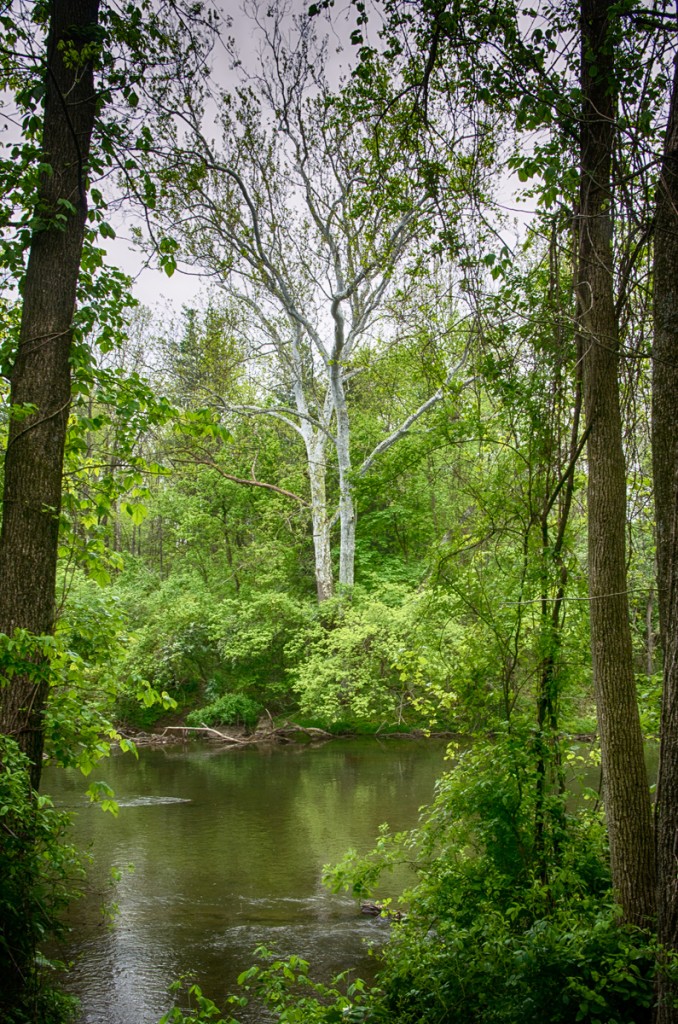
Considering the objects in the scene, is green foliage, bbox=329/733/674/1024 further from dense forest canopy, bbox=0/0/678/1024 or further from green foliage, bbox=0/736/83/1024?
green foliage, bbox=0/736/83/1024

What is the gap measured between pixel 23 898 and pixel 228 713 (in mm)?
16572

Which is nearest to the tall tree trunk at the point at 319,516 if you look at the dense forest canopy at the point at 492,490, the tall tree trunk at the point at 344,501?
the tall tree trunk at the point at 344,501

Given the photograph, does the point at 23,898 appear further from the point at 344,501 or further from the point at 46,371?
the point at 344,501

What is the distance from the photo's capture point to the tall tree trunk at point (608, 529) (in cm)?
392

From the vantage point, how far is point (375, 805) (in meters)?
11.3

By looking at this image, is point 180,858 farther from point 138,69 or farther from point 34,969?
point 138,69

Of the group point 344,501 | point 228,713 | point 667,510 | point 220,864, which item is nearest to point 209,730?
point 228,713

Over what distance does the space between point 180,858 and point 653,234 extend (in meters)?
8.59

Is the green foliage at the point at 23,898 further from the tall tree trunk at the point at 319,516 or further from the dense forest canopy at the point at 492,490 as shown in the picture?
the tall tree trunk at the point at 319,516

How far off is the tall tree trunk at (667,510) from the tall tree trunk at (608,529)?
300 mm

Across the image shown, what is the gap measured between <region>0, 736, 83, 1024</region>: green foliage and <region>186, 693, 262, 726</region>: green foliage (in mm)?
16118

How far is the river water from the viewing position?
6.13 meters

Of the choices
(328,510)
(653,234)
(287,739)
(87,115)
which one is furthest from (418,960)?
(328,510)

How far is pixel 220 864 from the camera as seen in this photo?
8.85 metres
